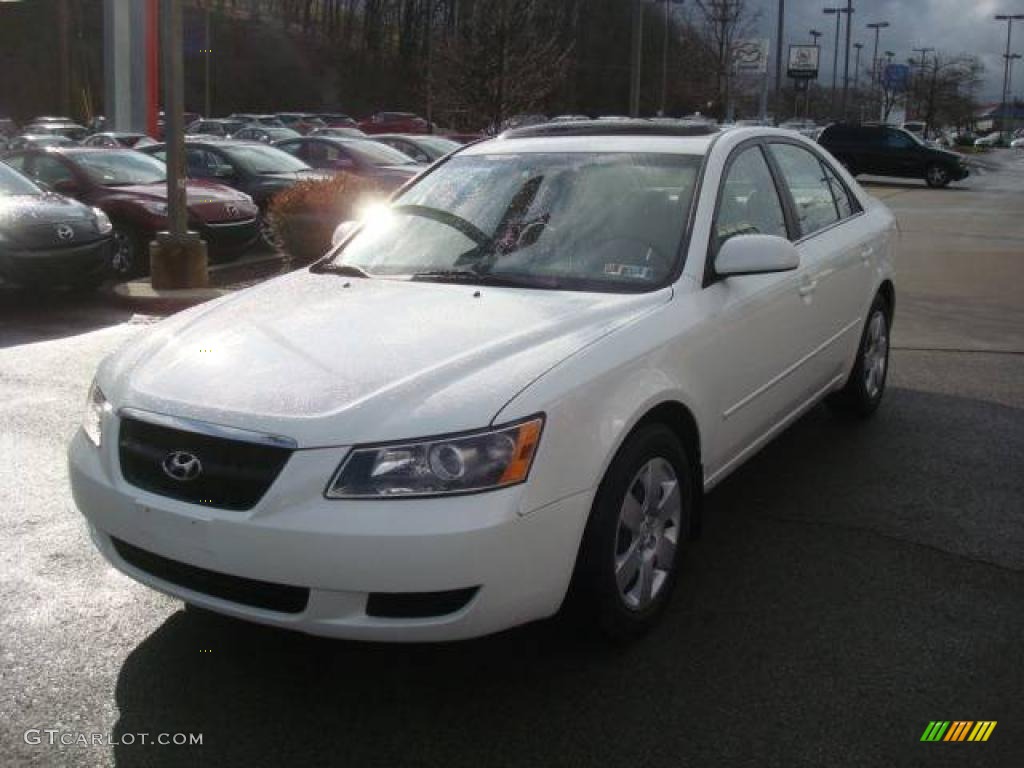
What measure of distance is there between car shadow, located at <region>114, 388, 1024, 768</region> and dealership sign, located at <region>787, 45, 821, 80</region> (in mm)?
53522

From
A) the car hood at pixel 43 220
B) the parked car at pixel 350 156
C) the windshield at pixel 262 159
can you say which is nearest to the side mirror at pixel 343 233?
the car hood at pixel 43 220

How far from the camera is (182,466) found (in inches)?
120

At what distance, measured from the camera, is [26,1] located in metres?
73.6

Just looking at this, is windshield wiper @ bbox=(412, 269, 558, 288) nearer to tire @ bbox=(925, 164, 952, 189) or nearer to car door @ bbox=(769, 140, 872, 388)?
car door @ bbox=(769, 140, 872, 388)

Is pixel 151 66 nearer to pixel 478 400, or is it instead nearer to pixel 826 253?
pixel 826 253

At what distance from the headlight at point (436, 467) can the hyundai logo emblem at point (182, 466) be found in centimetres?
42

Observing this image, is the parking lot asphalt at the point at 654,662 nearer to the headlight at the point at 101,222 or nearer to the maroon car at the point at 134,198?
the headlight at the point at 101,222

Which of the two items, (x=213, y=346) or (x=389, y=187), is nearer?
(x=213, y=346)

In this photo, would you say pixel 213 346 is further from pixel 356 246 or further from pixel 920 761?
pixel 920 761

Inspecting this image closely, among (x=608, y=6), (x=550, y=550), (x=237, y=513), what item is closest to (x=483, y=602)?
(x=550, y=550)

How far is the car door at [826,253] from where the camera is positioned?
196 inches

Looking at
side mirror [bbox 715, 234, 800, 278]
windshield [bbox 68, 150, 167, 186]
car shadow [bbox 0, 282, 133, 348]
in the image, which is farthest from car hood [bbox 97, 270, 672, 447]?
windshield [bbox 68, 150, 167, 186]

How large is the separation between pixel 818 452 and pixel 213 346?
327 centimetres

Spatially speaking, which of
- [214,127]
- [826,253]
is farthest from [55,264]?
[214,127]
